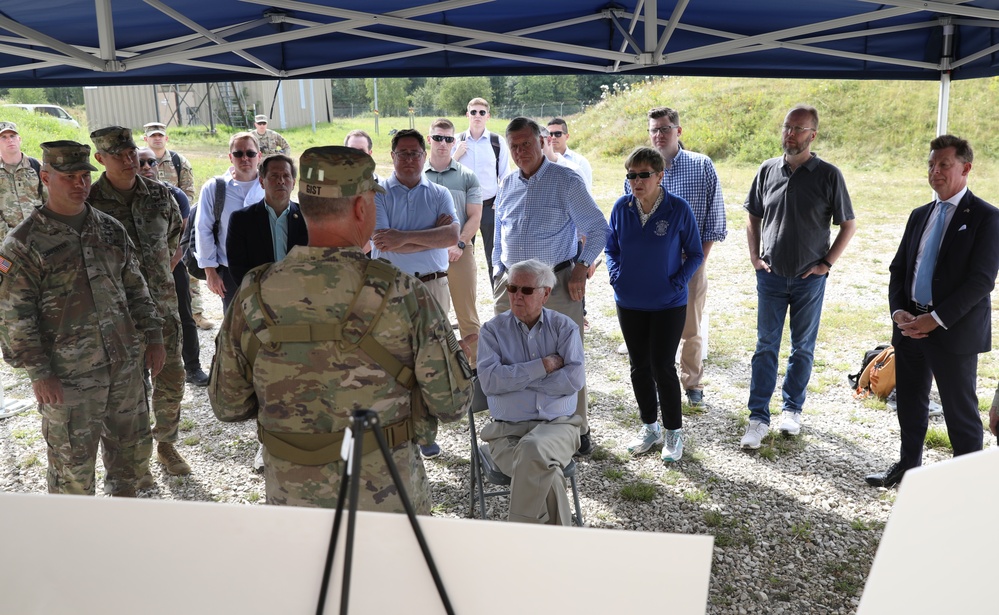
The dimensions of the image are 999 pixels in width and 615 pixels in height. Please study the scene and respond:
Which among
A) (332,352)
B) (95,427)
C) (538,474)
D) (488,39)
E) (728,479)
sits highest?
(488,39)

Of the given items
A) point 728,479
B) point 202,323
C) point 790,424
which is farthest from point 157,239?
point 790,424

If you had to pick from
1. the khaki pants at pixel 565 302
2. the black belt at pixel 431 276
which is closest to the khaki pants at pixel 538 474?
the khaki pants at pixel 565 302

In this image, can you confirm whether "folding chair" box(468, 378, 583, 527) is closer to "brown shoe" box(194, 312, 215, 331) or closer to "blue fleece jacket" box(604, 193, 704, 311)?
"blue fleece jacket" box(604, 193, 704, 311)

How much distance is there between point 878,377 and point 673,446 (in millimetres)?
2050

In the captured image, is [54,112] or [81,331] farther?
[54,112]

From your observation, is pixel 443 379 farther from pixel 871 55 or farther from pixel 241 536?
pixel 871 55

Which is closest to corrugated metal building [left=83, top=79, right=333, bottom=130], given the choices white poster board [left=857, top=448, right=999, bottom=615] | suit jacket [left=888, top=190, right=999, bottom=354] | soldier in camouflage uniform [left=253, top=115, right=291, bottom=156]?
soldier in camouflage uniform [left=253, top=115, right=291, bottom=156]

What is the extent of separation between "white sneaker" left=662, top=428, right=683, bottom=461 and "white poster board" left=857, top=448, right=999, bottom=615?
3855mm

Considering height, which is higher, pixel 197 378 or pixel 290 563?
pixel 290 563

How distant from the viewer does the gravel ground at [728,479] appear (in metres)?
3.54

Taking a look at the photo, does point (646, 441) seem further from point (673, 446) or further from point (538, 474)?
point (538, 474)

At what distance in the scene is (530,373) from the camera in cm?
364

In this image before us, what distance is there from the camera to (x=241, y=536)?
93cm

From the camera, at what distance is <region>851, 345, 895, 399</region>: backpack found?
5629 millimetres
